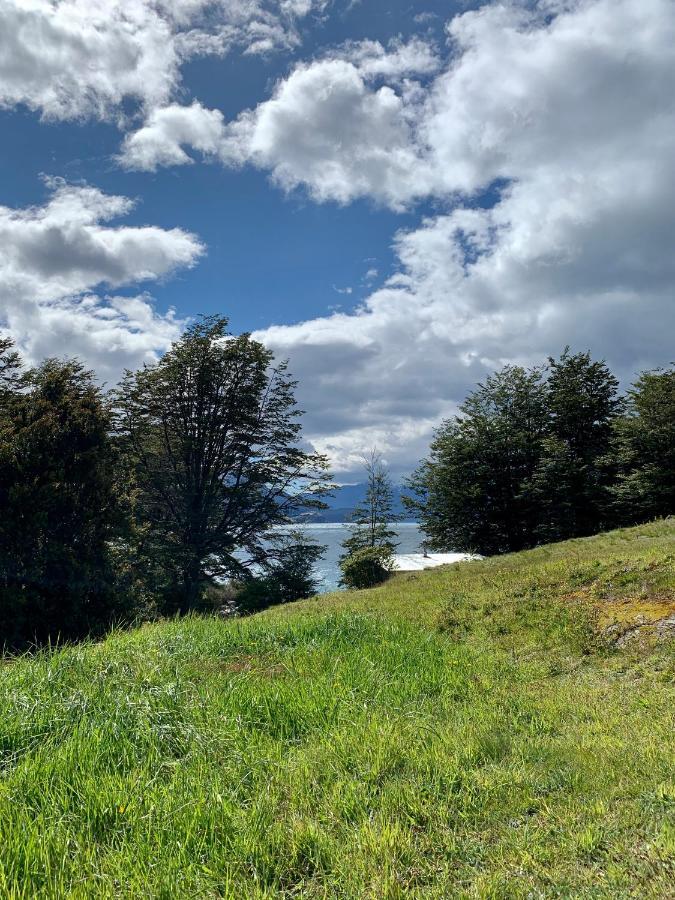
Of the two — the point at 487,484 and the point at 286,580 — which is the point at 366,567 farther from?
the point at 487,484

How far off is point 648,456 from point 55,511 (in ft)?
103

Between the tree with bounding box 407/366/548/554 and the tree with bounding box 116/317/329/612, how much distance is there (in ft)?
29.9

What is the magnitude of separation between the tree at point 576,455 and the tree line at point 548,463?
7 centimetres

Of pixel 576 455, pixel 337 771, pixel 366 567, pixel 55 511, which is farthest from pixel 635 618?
pixel 576 455

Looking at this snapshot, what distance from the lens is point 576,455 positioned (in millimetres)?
34688

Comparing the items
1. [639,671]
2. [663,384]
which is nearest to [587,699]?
[639,671]

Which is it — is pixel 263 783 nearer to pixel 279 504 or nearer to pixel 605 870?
pixel 605 870

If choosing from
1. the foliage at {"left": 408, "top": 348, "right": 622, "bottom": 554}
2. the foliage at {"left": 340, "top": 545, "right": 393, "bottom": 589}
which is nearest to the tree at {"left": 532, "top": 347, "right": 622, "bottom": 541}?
the foliage at {"left": 408, "top": 348, "right": 622, "bottom": 554}

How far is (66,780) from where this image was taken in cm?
420

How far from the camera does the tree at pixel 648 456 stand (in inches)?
1109

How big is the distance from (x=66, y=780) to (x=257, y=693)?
237cm

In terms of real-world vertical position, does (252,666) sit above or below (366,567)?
above

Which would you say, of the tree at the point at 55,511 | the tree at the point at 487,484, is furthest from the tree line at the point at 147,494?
the tree at the point at 487,484

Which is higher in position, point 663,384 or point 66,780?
point 663,384
